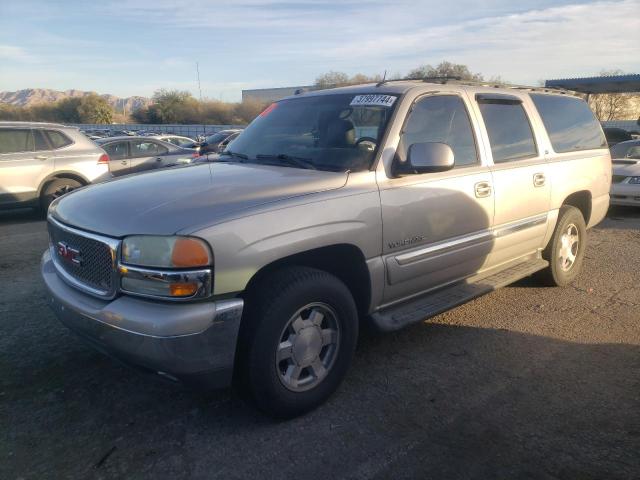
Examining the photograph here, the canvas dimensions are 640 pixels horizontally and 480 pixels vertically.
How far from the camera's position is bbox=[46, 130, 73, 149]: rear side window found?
9336 mm

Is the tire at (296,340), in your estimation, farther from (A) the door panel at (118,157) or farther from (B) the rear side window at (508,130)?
(A) the door panel at (118,157)

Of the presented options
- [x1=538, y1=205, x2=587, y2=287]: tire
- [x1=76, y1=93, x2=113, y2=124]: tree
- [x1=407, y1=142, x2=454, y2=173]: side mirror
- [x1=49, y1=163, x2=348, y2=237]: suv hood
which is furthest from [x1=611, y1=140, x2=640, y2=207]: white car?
[x1=76, y1=93, x2=113, y2=124]: tree

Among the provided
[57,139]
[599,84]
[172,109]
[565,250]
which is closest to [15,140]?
[57,139]

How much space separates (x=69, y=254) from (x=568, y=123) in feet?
15.5

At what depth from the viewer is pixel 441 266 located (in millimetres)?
3811

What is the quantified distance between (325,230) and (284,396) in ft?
3.08

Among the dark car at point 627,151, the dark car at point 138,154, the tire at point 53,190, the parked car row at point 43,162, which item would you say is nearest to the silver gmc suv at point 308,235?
the parked car row at point 43,162

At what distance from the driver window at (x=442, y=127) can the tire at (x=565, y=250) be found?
1.62 meters

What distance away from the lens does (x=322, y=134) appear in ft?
12.6

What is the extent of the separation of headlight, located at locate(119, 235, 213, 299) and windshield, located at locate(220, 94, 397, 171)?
4.06 ft

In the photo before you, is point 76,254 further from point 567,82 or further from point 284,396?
point 567,82

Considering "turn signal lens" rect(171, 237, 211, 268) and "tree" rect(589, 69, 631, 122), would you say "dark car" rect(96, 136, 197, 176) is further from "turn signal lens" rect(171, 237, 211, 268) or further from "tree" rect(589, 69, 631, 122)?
"tree" rect(589, 69, 631, 122)

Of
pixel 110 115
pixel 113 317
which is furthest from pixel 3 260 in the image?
pixel 110 115

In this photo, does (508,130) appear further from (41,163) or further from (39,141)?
(39,141)
